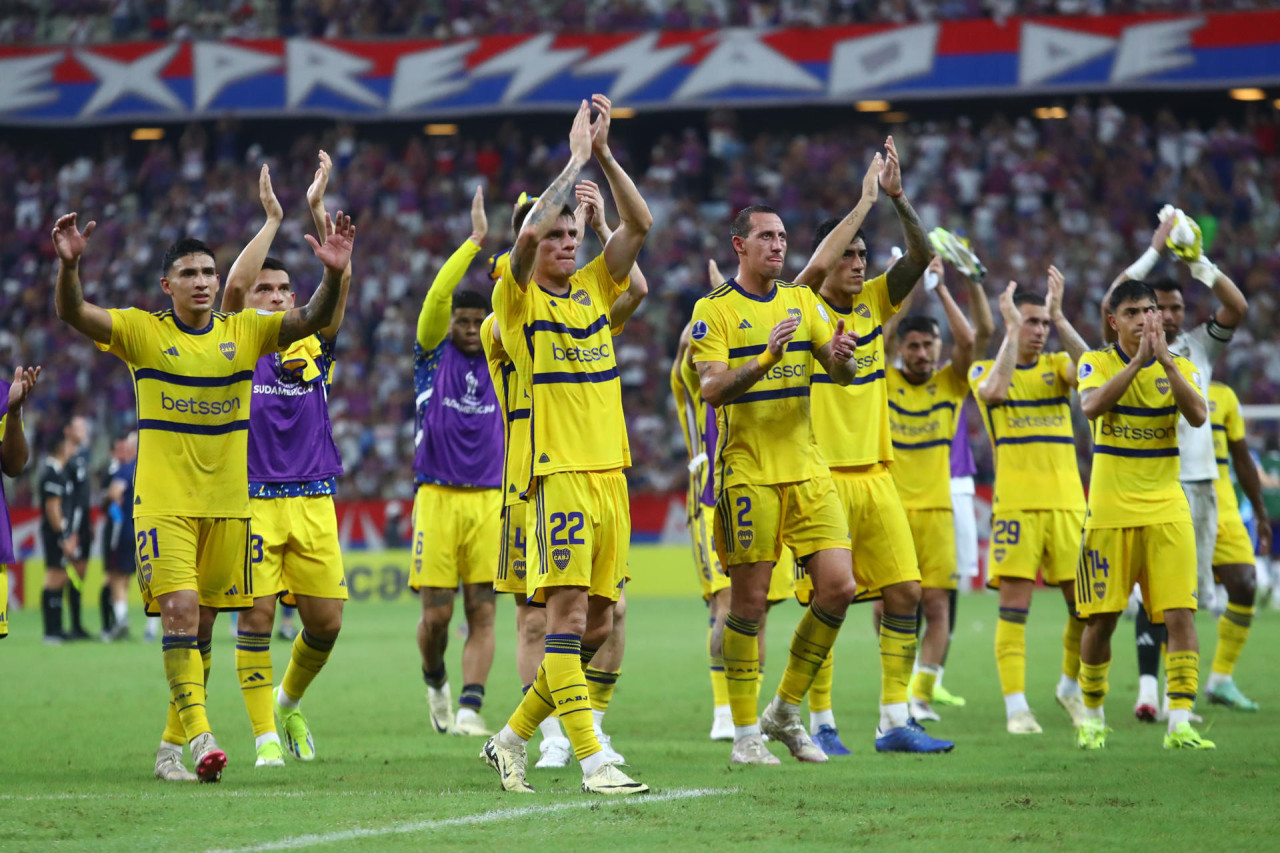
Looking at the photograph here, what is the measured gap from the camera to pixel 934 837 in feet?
18.1

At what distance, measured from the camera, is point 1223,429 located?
10859mm

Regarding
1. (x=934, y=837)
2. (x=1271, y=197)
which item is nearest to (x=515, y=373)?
(x=934, y=837)

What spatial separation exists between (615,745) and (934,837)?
3686 mm

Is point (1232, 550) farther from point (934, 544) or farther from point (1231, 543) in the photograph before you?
point (934, 544)

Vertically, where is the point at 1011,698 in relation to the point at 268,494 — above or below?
below

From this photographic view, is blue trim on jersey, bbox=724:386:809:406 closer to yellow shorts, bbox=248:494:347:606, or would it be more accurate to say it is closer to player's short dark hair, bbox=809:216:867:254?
player's short dark hair, bbox=809:216:867:254

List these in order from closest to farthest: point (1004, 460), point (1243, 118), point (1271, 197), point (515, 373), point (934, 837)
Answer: point (934, 837) < point (515, 373) < point (1004, 460) < point (1271, 197) < point (1243, 118)

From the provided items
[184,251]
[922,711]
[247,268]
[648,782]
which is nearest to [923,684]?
[922,711]

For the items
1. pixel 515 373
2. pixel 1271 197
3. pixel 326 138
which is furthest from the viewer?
pixel 326 138

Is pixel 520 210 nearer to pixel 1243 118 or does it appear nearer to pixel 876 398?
pixel 876 398

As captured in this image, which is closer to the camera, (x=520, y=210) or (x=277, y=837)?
(x=277, y=837)

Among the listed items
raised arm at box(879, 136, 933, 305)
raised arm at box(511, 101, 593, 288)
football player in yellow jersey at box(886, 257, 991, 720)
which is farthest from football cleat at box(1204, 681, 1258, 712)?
raised arm at box(511, 101, 593, 288)

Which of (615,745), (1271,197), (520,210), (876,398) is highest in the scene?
(1271,197)

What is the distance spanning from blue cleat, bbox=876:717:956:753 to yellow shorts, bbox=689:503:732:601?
181 cm
